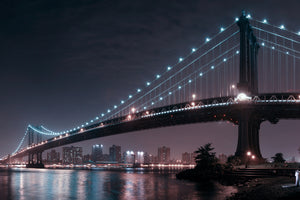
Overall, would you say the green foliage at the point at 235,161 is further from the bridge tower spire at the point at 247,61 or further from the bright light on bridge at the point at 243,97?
the bridge tower spire at the point at 247,61

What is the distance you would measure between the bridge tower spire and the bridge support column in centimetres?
291

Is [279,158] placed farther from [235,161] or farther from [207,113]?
[235,161]

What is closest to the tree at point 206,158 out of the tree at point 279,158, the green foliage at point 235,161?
the green foliage at point 235,161

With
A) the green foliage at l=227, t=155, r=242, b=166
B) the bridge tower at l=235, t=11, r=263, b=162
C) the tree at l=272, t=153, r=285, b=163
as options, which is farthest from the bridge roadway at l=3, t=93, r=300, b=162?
the tree at l=272, t=153, r=285, b=163

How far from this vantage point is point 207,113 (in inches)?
2051

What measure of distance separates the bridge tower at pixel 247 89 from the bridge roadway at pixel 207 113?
0.82 metres

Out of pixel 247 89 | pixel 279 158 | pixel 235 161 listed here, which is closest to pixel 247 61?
pixel 247 89

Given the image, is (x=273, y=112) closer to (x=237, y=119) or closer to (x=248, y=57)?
(x=237, y=119)

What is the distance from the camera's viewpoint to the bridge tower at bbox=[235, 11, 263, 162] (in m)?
42.2

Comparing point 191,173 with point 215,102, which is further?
point 215,102

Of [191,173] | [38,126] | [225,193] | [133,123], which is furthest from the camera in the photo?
[38,126]

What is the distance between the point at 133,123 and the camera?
6456cm

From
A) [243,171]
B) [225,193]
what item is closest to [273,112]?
[243,171]

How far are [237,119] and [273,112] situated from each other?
421cm
